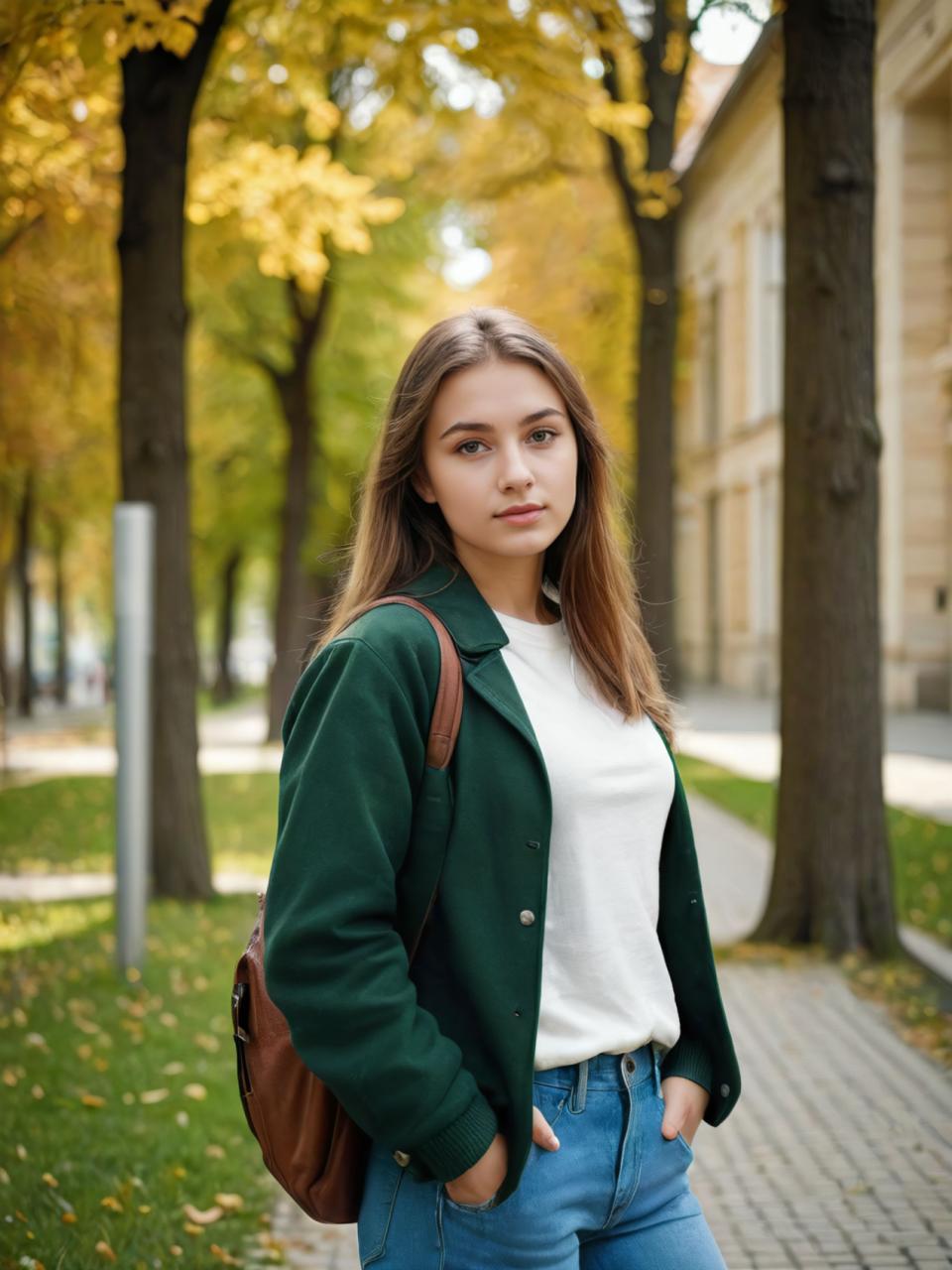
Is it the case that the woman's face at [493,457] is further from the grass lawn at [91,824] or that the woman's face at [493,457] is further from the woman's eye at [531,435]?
the grass lawn at [91,824]

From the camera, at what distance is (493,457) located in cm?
217

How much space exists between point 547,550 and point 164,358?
6631mm

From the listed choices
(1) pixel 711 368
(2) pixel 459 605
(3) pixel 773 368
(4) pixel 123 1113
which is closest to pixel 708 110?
(3) pixel 773 368

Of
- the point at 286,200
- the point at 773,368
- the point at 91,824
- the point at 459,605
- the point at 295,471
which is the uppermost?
the point at 773,368

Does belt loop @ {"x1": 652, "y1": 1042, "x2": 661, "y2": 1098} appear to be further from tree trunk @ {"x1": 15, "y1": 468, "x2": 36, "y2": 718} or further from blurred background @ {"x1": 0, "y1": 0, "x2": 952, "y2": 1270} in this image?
tree trunk @ {"x1": 15, "y1": 468, "x2": 36, "y2": 718}

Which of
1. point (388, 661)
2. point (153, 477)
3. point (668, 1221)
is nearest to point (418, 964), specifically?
point (388, 661)

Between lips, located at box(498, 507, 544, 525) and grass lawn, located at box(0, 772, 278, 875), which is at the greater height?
lips, located at box(498, 507, 544, 525)

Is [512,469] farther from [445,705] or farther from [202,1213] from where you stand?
[202,1213]

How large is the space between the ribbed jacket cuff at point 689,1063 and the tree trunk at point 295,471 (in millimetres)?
17600

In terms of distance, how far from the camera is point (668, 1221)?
2115 mm

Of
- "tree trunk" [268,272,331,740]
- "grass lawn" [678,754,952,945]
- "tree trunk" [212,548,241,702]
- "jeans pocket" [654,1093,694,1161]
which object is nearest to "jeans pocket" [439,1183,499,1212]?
"jeans pocket" [654,1093,694,1161]

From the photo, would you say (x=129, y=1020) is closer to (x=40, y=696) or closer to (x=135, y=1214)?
(x=135, y=1214)

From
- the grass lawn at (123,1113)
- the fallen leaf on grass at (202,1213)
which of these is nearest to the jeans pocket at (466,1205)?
the grass lawn at (123,1113)

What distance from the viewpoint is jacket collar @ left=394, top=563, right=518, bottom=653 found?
2.06m
